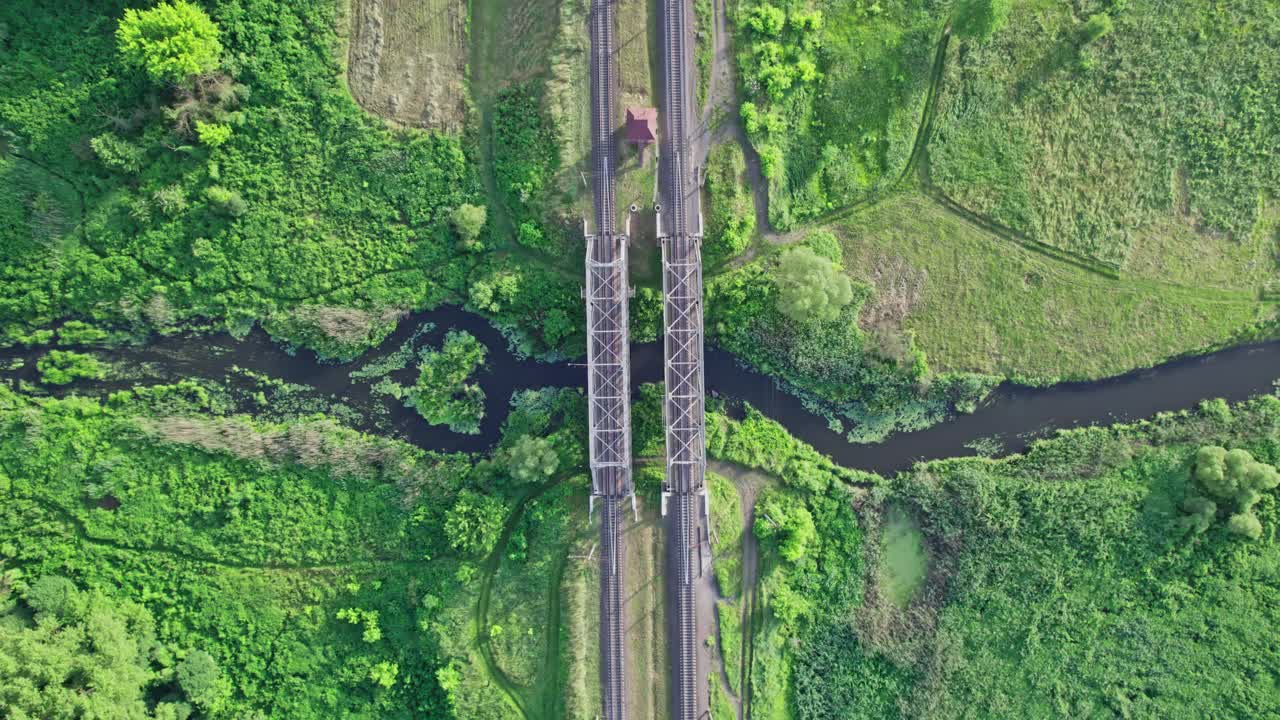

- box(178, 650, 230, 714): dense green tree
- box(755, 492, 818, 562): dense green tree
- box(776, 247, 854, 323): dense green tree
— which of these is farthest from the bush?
box(776, 247, 854, 323): dense green tree

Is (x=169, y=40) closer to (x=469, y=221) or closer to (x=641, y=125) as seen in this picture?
(x=469, y=221)

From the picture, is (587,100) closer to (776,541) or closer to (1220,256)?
(776,541)

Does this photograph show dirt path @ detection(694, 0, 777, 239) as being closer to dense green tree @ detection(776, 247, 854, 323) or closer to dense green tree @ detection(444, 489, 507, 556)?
dense green tree @ detection(776, 247, 854, 323)

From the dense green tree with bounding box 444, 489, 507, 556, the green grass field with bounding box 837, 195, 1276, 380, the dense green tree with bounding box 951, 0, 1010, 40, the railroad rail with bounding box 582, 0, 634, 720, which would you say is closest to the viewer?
the dense green tree with bounding box 951, 0, 1010, 40

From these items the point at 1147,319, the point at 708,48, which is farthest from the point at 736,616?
the point at 708,48

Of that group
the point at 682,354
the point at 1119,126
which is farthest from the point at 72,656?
the point at 1119,126

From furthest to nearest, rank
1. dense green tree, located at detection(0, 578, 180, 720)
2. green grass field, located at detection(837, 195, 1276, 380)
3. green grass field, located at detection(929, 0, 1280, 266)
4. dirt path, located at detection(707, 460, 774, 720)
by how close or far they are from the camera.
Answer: green grass field, located at detection(837, 195, 1276, 380)
green grass field, located at detection(929, 0, 1280, 266)
dirt path, located at detection(707, 460, 774, 720)
dense green tree, located at detection(0, 578, 180, 720)

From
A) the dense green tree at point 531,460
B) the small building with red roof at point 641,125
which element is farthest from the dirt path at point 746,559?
the small building with red roof at point 641,125
